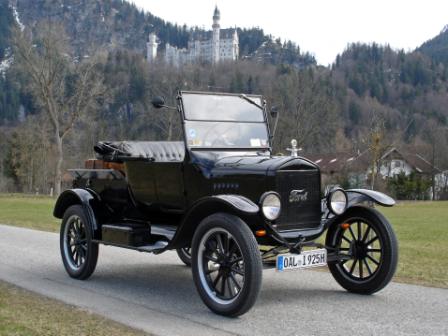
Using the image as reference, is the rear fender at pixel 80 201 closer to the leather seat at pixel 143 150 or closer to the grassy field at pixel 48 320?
A: the leather seat at pixel 143 150

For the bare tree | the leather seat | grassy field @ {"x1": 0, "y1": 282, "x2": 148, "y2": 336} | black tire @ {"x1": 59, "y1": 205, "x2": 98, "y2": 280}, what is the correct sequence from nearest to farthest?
grassy field @ {"x1": 0, "y1": 282, "x2": 148, "y2": 336}
black tire @ {"x1": 59, "y1": 205, "x2": 98, "y2": 280}
the leather seat
the bare tree

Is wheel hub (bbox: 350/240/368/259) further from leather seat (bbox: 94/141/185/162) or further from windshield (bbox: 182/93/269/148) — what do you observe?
leather seat (bbox: 94/141/185/162)

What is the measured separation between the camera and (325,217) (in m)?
7.52

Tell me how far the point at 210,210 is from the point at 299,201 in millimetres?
1088

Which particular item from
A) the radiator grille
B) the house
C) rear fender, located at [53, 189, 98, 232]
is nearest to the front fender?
the radiator grille

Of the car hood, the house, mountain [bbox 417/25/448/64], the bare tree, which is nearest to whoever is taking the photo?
the car hood

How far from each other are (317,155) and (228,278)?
7373 centimetres

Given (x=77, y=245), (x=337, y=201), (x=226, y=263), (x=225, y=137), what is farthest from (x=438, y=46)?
(x=226, y=263)

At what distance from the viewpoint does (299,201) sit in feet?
23.7

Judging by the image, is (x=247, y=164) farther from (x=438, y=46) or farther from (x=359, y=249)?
(x=438, y=46)

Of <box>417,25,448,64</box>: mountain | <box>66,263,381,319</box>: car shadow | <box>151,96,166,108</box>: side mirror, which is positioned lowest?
<box>66,263,381,319</box>: car shadow

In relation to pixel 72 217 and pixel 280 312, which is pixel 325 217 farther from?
pixel 72 217

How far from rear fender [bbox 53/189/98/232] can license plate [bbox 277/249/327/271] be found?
3267 mm

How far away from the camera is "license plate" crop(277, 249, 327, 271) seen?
6531 millimetres
